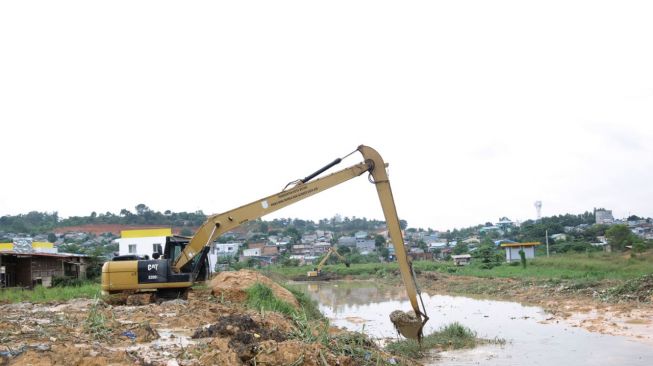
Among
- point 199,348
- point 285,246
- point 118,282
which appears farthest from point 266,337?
point 285,246

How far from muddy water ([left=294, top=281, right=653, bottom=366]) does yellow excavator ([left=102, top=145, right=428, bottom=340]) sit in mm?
2271

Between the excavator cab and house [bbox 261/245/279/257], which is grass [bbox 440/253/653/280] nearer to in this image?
the excavator cab

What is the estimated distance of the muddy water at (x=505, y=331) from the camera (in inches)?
523

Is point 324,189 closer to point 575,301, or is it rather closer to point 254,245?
point 575,301

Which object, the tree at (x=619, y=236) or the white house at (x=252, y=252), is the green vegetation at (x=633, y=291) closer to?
the tree at (x=619, y=236)

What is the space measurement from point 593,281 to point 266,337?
76.6 ft

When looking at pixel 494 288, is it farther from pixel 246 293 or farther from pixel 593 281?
pixel 246 293

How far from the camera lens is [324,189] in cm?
1424

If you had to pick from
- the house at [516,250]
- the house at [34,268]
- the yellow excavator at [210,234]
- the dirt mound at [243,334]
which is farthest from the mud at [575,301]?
the house at [34,268]

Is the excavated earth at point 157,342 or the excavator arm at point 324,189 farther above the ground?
the excavator arm at point 324,189

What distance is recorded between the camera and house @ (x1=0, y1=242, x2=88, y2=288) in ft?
83.5

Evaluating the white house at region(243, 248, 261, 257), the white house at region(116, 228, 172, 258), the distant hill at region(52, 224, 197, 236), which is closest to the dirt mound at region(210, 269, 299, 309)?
the white house at region(116, 228, 172, 258)

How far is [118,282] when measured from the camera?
1461cm

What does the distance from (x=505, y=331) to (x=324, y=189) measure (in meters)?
7.75
